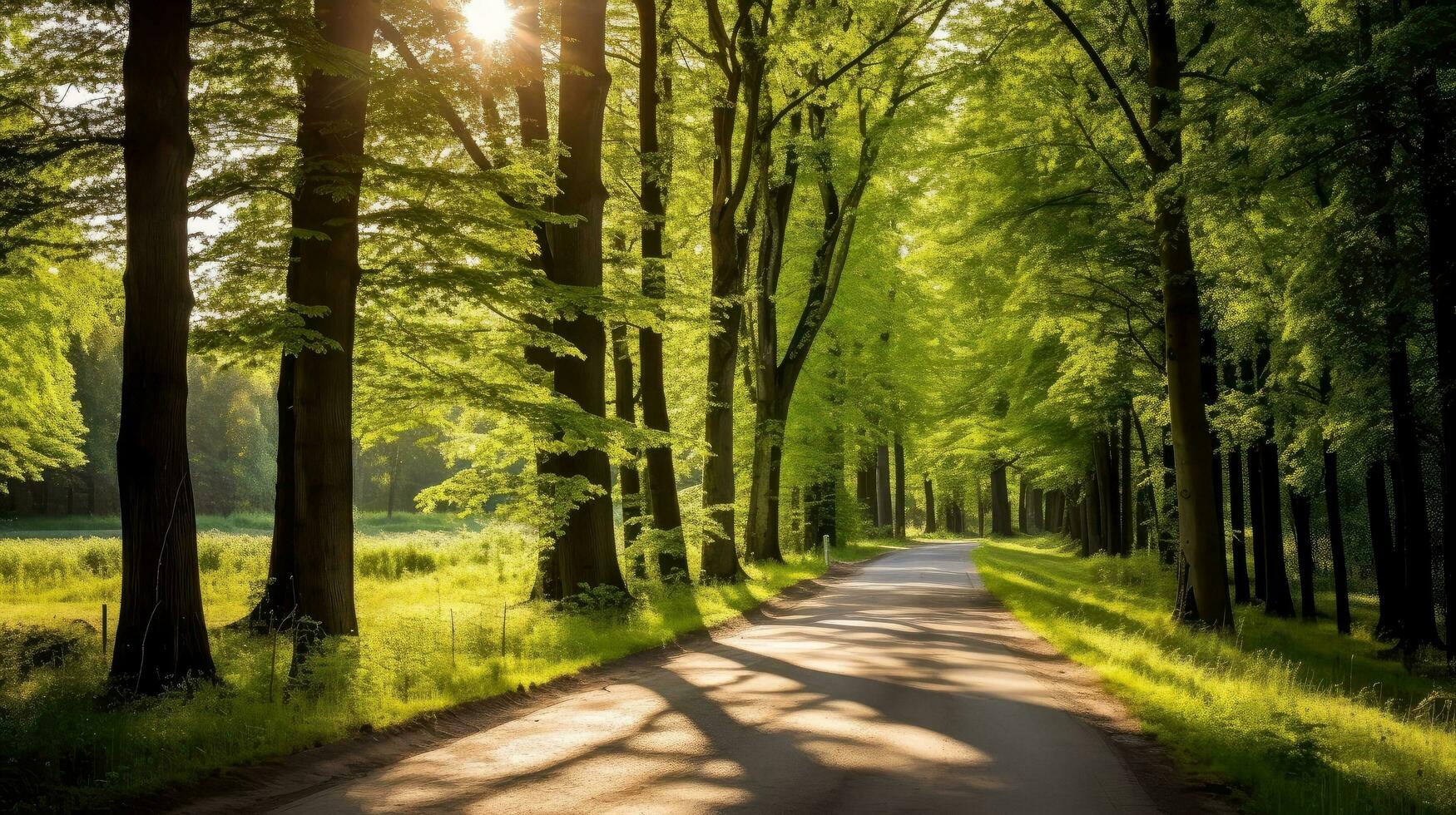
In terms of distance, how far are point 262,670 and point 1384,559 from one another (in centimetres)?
1878

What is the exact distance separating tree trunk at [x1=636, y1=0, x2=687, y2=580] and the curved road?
8098mm

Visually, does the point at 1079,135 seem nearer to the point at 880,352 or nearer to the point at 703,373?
the point at 703,373

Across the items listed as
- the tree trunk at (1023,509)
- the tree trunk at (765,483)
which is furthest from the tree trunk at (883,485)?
the tree trunk at (765,483)

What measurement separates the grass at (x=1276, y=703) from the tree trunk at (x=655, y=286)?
697 centimetres

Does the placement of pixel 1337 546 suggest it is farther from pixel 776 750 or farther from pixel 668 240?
pixel 776 750

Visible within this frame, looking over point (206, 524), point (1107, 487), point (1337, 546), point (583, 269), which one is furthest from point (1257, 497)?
point (206, 524)

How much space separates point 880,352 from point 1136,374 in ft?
62.0

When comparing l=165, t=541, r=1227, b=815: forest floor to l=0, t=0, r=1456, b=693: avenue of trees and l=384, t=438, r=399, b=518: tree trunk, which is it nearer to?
l=0, t=0, r=1456, b=693: avenue of trees

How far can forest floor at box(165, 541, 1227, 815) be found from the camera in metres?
6.33

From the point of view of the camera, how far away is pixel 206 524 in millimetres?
66562

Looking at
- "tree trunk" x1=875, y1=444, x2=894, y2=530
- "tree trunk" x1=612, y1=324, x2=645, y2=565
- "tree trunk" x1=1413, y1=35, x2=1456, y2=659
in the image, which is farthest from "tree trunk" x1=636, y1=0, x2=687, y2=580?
"tree trunk" x1=875, y1=444, x2=894, y2=530

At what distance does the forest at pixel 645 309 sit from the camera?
916 cm

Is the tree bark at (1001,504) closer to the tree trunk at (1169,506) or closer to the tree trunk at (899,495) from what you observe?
the tree trunk at (899,495)

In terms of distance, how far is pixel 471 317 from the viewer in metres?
15.7
